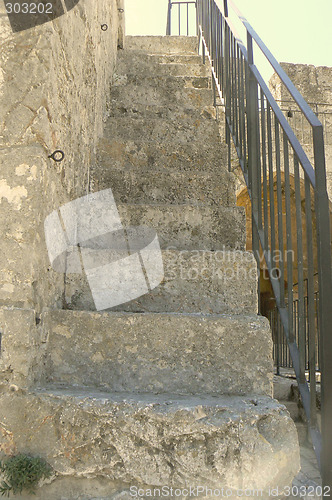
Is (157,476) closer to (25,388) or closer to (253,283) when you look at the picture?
(25,388)

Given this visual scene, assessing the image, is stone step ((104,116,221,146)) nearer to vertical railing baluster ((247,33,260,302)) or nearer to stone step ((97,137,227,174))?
stone step ((97,137,227,174))

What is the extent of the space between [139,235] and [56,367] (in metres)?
0.73

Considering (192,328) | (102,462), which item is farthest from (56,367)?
(192,328)

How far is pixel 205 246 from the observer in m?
2.06

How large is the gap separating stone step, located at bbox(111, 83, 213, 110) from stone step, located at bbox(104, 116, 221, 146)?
39 centimetres

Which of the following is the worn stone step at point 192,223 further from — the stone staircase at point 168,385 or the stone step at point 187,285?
the stone step at point 187,285

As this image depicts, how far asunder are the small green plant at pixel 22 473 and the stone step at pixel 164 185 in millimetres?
1360

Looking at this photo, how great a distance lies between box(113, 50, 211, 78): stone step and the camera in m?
3.70

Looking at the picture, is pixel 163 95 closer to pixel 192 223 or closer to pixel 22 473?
pixel 192 223

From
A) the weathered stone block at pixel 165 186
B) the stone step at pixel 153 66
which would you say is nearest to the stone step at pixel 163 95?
the stone step at pixel 153 66

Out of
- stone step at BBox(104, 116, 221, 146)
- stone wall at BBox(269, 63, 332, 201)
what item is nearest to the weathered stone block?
stone step at BBox(104, 116, 221, 146)

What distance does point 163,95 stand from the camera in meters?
3.35

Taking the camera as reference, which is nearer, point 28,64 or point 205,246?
point 28,64

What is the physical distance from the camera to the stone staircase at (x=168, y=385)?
120 centimetres
